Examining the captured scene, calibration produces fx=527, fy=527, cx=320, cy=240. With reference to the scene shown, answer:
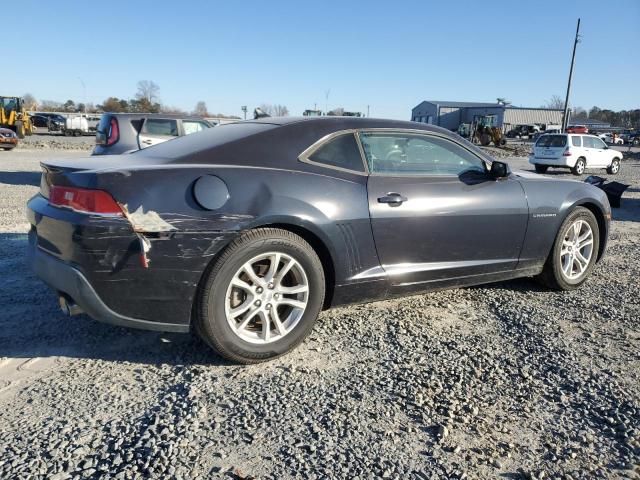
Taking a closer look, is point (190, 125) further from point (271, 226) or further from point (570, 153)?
point (570, 153)

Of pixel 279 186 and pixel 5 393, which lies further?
pixel 279 186

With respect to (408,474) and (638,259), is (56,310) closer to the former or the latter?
(408,474)

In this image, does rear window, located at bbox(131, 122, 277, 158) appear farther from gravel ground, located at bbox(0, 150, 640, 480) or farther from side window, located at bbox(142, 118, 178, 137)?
side window, located at bbox(142, 118, 178, 137)

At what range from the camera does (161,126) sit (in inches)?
432

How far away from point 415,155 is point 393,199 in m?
0.55

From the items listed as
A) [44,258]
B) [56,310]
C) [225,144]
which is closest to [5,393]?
[44,258]

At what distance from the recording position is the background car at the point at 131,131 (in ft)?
33.6

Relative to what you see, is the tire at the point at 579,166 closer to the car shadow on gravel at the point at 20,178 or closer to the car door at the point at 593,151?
A: the car door at the point at 593,151

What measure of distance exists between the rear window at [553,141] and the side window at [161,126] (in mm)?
15356

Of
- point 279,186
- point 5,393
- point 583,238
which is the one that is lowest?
point 5,393

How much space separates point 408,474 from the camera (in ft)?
7.03

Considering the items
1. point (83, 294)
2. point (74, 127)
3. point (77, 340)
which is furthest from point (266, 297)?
point (74, 127)

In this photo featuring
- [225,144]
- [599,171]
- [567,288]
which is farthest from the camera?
[599,171]

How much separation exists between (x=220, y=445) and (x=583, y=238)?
3869 millimetres
